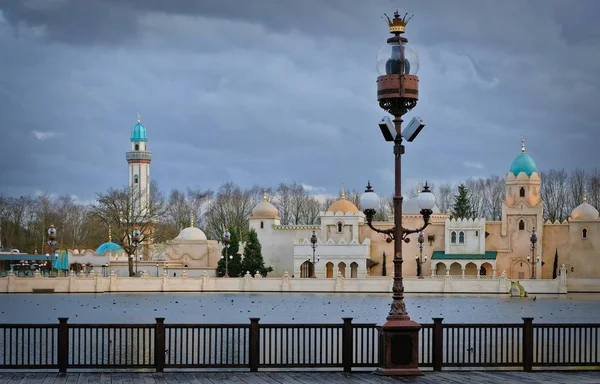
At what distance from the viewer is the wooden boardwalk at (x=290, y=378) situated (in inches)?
762

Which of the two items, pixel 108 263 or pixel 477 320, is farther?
pixel 108 263

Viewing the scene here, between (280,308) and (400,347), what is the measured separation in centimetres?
3920

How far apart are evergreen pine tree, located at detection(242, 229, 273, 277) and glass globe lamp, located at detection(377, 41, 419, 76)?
70174 millimetres

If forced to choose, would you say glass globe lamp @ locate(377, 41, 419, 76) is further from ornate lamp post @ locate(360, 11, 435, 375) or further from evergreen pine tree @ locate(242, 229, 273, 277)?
evergreen pine tree @ locate(242, 229, 273, 277)

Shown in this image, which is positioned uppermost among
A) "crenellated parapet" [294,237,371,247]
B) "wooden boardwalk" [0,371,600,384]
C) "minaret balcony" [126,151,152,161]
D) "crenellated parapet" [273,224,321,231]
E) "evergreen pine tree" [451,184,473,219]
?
"minaret balcony" [126,151,152,161]

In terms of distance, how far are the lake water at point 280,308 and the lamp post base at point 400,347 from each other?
27751mm

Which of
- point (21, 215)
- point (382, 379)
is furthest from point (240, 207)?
point (382, 379)

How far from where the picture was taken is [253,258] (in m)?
91.2

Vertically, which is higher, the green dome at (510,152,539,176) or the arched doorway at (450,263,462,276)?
the green dome at (510,152,539,176)

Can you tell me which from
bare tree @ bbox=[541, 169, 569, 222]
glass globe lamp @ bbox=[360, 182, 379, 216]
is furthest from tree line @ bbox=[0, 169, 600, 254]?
glass globe lamp @ bbox=[360, 182, 379, 216]

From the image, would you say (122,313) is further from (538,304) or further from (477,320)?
(538,304)

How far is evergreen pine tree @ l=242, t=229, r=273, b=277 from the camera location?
90812 mm

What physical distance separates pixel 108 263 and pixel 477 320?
46955mm

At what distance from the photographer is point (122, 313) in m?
54.9
